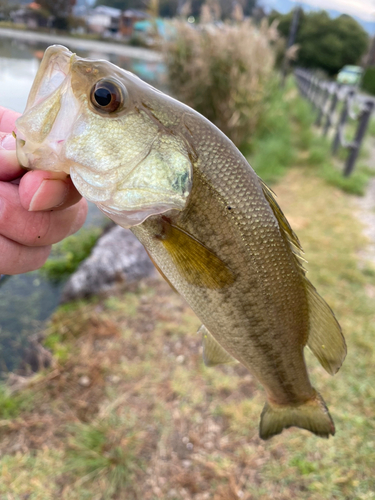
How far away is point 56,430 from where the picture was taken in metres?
2.69

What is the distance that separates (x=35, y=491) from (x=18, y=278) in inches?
110

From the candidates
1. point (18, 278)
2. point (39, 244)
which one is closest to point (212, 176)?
point (39, 244)

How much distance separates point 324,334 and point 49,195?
107 centimetres

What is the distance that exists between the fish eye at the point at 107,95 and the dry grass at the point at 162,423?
7.48 feet

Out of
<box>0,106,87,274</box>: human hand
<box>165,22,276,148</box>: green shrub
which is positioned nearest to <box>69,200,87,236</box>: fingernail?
<box>0,106,87,274</box>: human hand

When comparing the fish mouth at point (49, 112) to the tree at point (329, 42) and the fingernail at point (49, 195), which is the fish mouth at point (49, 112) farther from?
the tree at point (329, 42)

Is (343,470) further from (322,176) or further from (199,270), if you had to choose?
(322,176)

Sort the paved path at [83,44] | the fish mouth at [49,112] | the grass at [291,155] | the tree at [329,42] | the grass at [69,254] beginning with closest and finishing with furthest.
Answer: the fish mouth at [49,112] → the paved path at [83,44] → the grass at [69,254] → the grass at [291,155] → the tree at [329,42]

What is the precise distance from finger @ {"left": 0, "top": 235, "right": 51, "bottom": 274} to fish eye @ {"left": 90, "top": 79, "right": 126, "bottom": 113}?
2.12ft

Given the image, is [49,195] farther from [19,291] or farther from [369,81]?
[369,81]

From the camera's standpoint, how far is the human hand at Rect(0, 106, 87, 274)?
46.5 inches

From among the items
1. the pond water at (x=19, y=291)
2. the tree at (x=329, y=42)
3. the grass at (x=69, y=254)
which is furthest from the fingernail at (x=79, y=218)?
the tree at (x=329, y=42)

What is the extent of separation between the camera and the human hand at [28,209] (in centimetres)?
118

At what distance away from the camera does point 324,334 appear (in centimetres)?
131
